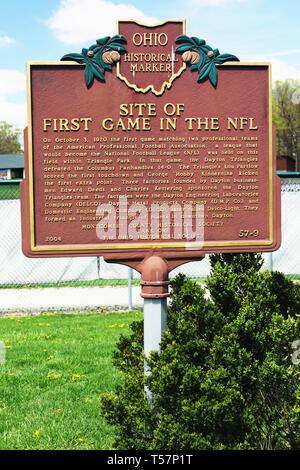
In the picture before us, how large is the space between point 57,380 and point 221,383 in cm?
246

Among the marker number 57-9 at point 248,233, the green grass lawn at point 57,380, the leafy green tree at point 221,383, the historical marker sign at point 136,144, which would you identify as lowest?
the green grass lawn at point 57,380

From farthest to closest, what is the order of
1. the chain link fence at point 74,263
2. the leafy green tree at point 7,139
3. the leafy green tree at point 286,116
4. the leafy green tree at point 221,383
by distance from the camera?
the leafy green tree at point 7,139 < the leafy green tree at point 286,116 < the chain link fence at point 74,263 < the leafy green tree at point 221,383

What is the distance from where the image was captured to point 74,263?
1184 cm

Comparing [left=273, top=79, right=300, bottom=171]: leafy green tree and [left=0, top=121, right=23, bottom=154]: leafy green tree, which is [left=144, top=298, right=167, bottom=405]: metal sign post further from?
[left=0, top=121, right=23, bottom=154]: leafy green tree

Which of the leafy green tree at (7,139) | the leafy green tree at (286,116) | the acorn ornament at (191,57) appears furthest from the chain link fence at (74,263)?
the leafy green tree at (7,139)

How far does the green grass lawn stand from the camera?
4078 millimetres

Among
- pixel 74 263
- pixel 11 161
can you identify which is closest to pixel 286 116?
pixel 11 161

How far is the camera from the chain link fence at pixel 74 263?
37.5 ft

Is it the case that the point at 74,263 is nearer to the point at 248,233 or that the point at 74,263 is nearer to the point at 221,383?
the point at 248,233

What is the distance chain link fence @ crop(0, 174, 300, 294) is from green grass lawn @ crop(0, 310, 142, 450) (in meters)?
3.56

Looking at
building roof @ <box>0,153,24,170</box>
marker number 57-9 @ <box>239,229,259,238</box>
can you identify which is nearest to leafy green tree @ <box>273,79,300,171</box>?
building roof @ <box>0,153,24,170</box>

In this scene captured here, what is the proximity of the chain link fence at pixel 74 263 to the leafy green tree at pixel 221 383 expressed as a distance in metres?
7.63

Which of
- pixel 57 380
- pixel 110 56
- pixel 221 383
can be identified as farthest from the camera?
pixel 57 380

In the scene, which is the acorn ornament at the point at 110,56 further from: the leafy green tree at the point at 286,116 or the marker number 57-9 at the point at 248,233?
the leafy green tree at the point at 286,116
